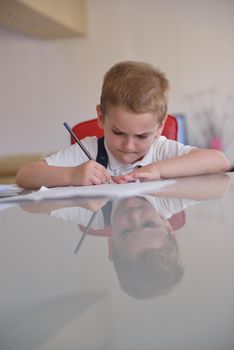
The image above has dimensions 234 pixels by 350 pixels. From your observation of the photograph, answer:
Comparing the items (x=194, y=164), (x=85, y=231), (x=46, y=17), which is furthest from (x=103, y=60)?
(x=85, y=231)

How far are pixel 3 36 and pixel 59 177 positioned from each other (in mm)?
3393

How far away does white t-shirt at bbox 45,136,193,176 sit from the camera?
129 cm

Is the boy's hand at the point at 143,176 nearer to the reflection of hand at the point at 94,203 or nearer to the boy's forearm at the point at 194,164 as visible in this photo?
the boy's forearm at the point at 194,164

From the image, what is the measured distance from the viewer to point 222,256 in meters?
0.32

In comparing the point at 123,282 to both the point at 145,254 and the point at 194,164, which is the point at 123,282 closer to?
the point at 145,254

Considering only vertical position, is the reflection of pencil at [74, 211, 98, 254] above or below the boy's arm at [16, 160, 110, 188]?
above

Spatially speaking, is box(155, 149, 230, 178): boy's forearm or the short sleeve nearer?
box(155, 149, 230, 178): boy's forearm

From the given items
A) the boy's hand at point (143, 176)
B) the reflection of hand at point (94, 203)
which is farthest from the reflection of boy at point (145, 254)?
the boy's hand at point (143, 176)

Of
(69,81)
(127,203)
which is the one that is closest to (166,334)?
(127,203)

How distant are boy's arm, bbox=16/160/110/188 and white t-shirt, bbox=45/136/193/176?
146 mm

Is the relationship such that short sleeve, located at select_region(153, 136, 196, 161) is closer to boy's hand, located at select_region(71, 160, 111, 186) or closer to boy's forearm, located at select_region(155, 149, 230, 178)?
boy's forearm, located at select_region(155, 149, 230, 178)

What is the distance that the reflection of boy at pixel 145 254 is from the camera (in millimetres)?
249

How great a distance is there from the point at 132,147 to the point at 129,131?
0.13ft

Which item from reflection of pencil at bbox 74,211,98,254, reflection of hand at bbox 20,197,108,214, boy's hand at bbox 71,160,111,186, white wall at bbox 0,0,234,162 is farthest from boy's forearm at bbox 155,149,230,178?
white wall at bbox 0,0,234,162
